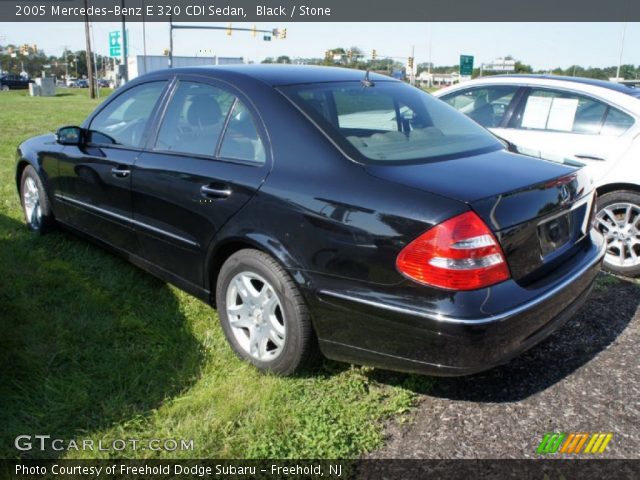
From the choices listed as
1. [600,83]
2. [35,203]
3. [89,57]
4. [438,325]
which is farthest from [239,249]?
[89,57]

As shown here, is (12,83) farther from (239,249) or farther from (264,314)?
(264,314)

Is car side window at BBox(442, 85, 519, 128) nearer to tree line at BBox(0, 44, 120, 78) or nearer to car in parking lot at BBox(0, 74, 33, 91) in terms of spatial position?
car in parking lot at BBox(0, 74, 33, 91)

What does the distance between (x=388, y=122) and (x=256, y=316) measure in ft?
4.39

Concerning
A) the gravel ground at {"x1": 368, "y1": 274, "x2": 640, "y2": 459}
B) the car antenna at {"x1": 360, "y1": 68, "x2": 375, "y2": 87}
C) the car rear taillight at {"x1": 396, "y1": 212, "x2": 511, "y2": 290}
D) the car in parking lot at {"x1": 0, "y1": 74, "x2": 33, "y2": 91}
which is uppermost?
the car antenna at {"x1": 360, "y1": 68, "x2": 375, "y2": 87}

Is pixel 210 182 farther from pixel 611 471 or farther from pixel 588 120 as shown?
pixel 588 120

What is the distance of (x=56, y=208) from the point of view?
4.75m

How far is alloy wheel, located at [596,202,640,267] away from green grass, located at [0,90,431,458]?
2.62 m

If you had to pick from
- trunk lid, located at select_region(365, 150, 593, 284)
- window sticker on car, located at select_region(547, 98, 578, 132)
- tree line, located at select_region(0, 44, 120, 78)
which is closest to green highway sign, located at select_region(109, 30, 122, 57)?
window sticker on car, located at select_region(547, 98, 578, 132)

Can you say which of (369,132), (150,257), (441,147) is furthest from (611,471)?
(150,257)

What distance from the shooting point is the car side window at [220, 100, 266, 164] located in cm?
Answer: 299

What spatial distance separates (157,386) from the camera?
114 inches

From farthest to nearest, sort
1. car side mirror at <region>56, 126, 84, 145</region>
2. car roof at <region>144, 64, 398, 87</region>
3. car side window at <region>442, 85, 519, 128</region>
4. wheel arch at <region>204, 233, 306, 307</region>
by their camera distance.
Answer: car side window at <region>442, 85, 519, 128</region>
car side mirror at <region>56, 126, 84, 145</region>
car roof at <region>144, 64, 398, 87</region>
wheel arch at <region>204, 233, 306, 307</region>

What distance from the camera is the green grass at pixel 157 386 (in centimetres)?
254

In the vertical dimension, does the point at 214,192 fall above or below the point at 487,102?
below
